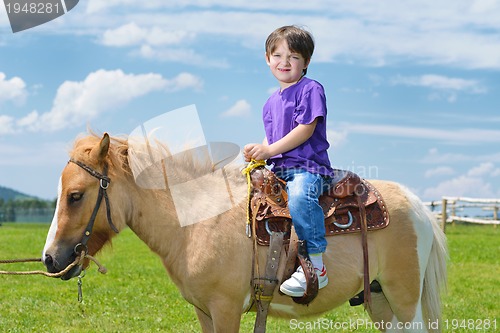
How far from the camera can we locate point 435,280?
505cm

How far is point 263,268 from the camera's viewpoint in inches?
174

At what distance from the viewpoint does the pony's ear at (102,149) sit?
13.7 ft

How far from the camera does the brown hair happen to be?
15.0 ft

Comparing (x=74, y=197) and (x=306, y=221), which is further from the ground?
(x=74, y=197)

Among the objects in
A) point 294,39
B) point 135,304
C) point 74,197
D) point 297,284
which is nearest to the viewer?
point 74,197

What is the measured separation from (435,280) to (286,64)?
7.39 ft

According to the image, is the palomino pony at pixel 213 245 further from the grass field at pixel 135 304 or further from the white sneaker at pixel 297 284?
the grass field at pixel 135 304

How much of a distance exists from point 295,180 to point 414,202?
124 centimetres

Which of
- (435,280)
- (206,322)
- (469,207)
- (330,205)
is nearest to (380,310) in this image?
(435,280)

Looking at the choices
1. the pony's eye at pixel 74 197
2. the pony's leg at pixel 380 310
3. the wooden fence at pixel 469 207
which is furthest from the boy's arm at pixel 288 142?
the wooden fence at pixel 469 207

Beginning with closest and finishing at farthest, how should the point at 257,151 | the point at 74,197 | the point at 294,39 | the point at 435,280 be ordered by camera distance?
the point at 74,197 < the point at 257,151 < the point at 294,39 < the point at 435,280

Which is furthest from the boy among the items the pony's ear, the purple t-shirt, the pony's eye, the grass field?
the grass field

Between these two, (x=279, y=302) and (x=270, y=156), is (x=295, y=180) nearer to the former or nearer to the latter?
(x=270, y=156)

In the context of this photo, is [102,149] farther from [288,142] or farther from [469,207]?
[469,207]
